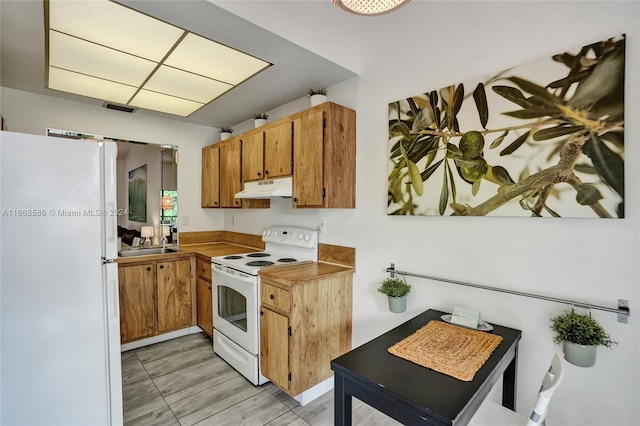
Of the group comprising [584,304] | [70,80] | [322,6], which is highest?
[322,6]

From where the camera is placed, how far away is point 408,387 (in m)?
1.06

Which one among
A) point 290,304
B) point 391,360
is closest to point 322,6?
point 290,304

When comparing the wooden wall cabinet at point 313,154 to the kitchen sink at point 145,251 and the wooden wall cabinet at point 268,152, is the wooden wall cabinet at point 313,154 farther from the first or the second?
the kitchen sink at point 145,251

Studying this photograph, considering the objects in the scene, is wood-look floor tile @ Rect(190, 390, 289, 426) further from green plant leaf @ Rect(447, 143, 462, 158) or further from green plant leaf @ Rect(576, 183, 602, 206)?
green plant leaf @ Rect(576, 183, 602, 206)

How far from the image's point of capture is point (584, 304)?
1.32m

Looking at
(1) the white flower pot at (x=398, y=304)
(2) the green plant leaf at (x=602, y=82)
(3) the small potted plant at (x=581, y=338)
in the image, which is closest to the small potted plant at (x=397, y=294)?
(1) the white flower pot at (x=398, y=304)

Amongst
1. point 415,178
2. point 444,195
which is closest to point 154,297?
point 415,178

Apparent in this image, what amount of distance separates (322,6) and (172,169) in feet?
8.55

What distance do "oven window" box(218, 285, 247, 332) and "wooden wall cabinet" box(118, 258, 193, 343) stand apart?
0.71m

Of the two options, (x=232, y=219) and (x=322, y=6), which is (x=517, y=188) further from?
(x=232, y=219)

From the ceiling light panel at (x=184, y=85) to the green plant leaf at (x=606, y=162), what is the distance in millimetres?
2567

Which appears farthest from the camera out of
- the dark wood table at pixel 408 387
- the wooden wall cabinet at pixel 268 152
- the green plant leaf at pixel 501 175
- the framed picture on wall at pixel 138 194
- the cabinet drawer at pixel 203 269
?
the framed picture on wall at pixel 138 194

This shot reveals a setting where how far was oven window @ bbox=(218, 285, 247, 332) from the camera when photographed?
240cm

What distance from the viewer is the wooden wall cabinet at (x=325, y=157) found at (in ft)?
7.14
